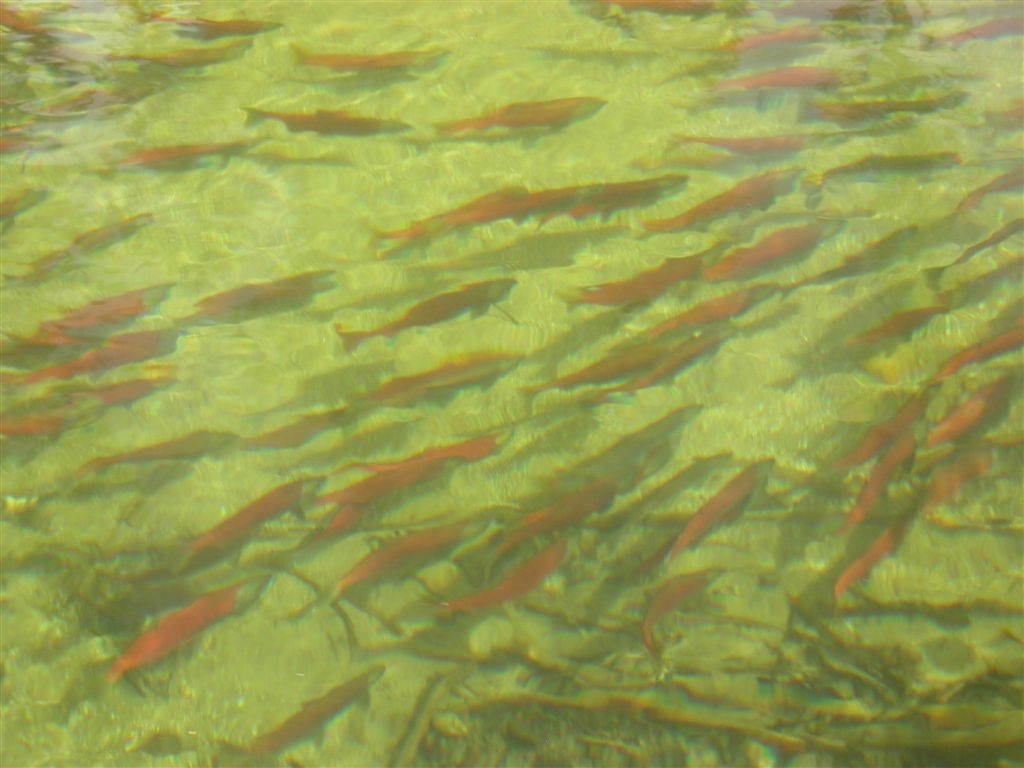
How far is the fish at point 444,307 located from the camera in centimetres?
384

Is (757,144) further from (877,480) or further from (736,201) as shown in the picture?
(877,480)

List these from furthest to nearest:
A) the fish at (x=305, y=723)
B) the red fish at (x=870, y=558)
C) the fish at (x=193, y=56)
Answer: the fish at (x=193, y=56)
the red fish at (x=870, y=558)
the fish at (x=305, y=723)

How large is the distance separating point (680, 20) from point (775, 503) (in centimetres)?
336

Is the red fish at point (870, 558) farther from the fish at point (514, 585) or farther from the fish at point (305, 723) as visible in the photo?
the fish at point (305, 723)

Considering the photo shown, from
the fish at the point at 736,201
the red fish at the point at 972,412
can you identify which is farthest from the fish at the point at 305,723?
the fish at the point at 736,201

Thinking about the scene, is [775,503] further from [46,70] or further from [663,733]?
[46,70]

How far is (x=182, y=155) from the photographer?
4801mm

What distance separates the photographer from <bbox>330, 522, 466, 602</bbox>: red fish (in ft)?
10.2

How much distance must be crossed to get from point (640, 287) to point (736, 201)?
80 centimetres

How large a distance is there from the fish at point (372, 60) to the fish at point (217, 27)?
30 centimetres

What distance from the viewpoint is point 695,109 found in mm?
4949

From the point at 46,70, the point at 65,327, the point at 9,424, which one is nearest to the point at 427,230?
the point at 65,327

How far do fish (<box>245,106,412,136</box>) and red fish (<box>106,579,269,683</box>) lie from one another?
97.7 inches

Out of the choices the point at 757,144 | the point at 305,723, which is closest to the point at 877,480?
the point at 305,723
